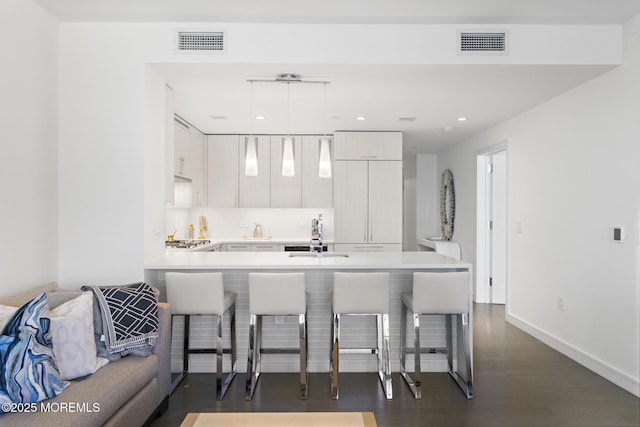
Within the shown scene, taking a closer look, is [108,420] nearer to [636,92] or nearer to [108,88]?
[108,88]

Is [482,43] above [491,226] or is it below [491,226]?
above

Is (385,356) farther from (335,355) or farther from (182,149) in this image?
(182,149)

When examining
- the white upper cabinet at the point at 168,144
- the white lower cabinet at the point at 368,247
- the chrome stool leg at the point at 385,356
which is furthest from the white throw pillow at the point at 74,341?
the white lower cabinet at the point at 368,247

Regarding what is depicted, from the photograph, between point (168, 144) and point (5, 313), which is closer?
point (5, 313)

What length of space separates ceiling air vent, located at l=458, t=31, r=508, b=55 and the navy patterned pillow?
3231 millimetres

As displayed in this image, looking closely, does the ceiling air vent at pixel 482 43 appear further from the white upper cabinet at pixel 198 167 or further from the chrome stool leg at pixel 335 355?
the white upper cabinet at pixel 198 167

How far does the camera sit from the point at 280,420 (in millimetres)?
1826

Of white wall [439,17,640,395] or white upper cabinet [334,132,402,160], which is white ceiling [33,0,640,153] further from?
white upper cabinet [334,132,402,160]

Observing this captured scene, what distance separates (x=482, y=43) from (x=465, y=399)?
2702mm

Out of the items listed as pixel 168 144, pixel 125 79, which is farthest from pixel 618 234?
pixel 125 79

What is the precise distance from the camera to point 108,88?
3.06 metres

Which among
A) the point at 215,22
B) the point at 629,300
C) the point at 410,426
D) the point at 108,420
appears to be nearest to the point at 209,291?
the point at 108,420

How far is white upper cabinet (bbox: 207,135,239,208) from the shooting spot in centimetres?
607

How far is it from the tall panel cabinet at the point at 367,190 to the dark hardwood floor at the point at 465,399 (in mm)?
2583
